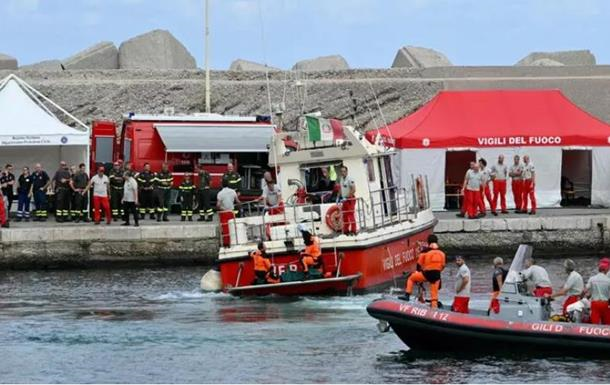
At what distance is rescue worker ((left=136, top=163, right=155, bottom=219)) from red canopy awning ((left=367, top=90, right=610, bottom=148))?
4.73 meters

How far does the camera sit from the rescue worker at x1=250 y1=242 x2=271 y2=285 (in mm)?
25609

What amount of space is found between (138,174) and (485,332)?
14.1m

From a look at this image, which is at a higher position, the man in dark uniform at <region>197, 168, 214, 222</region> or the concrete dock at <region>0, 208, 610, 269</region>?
the man in dark uniform at <region>197, 168, 214, 222</region>

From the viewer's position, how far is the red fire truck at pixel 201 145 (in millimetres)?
35719

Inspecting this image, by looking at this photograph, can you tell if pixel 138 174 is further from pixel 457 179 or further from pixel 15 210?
pixel 457 179

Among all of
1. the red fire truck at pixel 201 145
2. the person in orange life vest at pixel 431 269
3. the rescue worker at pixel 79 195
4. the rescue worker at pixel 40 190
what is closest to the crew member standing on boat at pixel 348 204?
the person in orange life vest at pixel 431 269

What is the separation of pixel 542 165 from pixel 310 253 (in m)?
11.9

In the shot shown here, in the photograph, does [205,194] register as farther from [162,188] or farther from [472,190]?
[472,190]

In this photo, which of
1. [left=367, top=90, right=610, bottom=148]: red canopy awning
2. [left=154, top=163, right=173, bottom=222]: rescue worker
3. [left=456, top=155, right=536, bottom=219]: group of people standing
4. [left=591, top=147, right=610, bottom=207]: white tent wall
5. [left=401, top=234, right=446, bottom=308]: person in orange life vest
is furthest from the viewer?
[left=591, top=147, right=610, bottom=207]: white tent wall

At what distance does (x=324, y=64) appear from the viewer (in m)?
52.5

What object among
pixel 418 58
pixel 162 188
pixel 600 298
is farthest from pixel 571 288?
pixel 418 58

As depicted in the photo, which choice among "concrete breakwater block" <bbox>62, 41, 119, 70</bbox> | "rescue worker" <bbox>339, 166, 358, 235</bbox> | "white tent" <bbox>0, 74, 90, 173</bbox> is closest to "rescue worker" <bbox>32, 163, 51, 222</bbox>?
"white tent" <bbox>0, 74, 90, 173</bbox>

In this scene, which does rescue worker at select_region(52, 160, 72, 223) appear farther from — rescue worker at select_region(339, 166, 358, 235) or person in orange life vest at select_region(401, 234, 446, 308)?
person in orange life vest at select_region(401, 234, 446, 308)

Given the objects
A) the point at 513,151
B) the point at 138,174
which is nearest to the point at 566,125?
the point at 513,151
